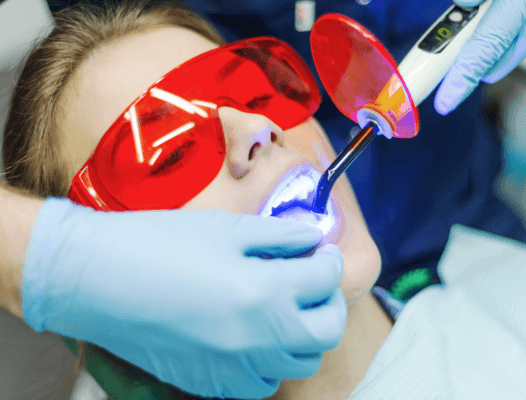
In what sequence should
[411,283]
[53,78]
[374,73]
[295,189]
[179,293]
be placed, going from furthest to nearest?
[411,283], [53,78], [295,189], [374,73], [179,293]

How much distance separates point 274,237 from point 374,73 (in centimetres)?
37

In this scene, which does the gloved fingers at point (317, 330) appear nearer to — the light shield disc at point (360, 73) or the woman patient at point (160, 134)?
the woman patient at point (160, 134)

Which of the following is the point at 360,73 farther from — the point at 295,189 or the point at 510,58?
the point at 510,58

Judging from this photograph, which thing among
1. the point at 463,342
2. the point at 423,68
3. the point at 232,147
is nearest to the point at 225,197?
the point at 232,147

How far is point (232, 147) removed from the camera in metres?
0.84

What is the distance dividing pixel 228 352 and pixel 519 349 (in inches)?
29.1

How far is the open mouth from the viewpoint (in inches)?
33.6

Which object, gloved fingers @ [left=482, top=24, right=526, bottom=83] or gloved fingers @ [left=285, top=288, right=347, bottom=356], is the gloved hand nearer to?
gloved fingers @ [left=482, top=24, right=526, bottom=83]

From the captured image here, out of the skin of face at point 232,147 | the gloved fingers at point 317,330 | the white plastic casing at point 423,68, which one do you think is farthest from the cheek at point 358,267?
the white plastic casing at point 423,68

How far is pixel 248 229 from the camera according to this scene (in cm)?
70

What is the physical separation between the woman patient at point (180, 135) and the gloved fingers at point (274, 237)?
12 centimetres

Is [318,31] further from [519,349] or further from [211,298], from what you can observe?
[519,349]

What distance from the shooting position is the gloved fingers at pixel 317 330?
672 mm

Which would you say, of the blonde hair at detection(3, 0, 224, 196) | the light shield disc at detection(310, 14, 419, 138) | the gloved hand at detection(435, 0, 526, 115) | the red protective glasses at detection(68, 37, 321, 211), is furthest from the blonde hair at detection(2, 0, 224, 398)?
the gloved hand at detection(435, 0, 526, 115)
